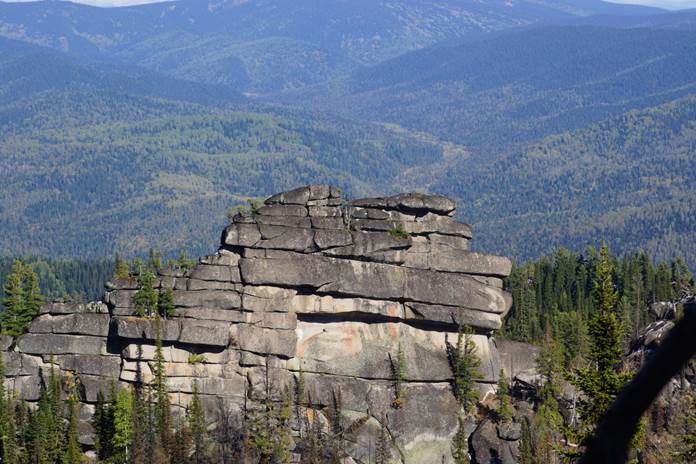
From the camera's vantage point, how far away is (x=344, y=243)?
91625mm

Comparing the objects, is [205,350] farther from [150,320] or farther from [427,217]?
[427,217]

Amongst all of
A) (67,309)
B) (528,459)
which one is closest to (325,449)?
(528,459)

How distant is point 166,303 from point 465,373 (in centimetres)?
1756

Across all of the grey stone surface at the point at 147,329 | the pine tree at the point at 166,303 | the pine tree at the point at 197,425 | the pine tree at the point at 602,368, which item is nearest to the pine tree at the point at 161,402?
the grey stone surface at the point at 147,329

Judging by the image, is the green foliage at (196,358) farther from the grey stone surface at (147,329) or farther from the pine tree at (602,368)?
the pine tree at (602,368)

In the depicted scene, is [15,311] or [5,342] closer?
[5,342]

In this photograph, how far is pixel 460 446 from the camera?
88875mm

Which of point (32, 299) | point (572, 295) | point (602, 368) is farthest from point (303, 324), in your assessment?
point (572, 295)

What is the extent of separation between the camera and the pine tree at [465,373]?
91875 millimetres

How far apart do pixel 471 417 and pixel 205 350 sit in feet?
51.7

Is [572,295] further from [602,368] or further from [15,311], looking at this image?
[602,368]

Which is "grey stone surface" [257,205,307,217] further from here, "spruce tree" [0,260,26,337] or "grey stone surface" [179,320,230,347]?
"spruce tree" [0,260,26,337]

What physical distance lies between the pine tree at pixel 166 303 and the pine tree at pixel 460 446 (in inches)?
678

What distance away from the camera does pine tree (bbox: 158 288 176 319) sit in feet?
290
